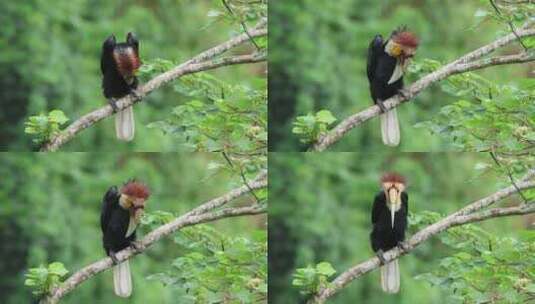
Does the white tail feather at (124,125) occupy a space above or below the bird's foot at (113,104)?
below

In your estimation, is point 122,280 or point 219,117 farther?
point 219,117

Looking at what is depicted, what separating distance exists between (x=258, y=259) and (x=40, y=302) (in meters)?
0.89

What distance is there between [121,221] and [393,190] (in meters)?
1.09

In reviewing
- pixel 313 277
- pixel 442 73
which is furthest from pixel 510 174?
pixel 313 277

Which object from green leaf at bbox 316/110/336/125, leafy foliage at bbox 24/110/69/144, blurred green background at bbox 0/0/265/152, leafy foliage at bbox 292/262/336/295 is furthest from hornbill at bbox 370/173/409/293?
leafy foliage at bbox 24/110/69/144

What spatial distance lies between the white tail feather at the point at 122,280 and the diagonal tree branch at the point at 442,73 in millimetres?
909

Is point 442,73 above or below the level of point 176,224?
above

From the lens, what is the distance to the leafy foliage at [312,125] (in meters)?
4.69

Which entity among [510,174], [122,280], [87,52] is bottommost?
[122,280]

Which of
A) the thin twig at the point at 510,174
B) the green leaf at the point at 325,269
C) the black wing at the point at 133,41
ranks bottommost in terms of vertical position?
the green leaf at the point at 325,269

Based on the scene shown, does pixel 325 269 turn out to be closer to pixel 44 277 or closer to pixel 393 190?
pixel 393 190

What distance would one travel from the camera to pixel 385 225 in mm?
4645

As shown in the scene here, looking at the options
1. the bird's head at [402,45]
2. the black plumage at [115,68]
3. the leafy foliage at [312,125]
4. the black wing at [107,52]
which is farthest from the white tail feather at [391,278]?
the black wing at [107,52]

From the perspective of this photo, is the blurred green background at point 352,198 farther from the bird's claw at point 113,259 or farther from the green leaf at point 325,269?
the bird's claw at point 113,259
